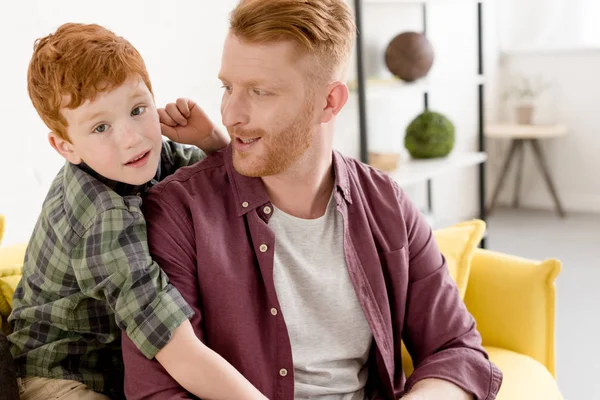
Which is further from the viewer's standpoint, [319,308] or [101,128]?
[319,308]

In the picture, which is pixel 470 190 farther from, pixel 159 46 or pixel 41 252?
pixel 41 252

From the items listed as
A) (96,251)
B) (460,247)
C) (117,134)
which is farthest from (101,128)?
(460,247)

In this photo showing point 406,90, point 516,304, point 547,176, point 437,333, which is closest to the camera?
point 437,333

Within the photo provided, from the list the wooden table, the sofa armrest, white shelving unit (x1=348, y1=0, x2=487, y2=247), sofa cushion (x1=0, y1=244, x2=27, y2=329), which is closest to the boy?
sofa cushion (x1=0, y1=244, x2=27, y2=329)

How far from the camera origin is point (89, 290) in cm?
125

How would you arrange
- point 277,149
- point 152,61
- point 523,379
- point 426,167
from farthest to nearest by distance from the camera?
point 426,167 → point 152,61 → point 523,379 → point 277,149

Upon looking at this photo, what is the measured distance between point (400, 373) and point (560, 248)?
3019 millimetres

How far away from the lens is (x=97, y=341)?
139 centimetres

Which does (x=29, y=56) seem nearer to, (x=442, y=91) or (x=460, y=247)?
(x=460, y=247)

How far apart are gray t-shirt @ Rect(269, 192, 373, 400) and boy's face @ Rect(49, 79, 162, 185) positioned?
29 cm

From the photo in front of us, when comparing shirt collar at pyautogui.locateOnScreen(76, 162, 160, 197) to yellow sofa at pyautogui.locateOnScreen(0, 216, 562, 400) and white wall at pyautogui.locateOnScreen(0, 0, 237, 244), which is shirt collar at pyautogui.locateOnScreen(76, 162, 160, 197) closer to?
yellow sofa at pyautogui.locateOnScreen(0, 216, 562, 400)

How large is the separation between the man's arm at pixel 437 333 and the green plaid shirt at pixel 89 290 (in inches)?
20.5

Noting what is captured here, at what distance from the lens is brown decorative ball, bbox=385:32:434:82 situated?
336cm

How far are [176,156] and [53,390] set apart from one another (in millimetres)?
534
